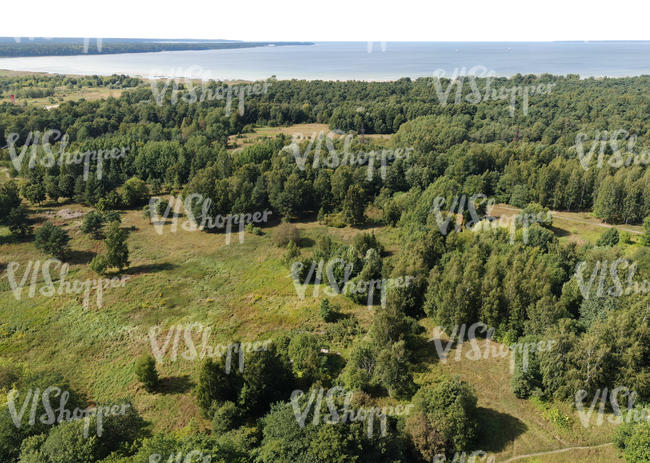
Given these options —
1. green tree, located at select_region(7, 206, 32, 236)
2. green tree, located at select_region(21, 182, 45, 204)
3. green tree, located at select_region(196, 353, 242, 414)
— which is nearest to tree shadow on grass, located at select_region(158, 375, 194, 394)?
green tree, located at select_region(196, 353, 242, 414)

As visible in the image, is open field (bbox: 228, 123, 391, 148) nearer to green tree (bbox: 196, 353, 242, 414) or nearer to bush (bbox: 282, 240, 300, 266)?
bush (bbox: 282, 240, 300, 266)

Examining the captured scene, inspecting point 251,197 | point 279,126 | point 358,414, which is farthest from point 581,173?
point 279,126

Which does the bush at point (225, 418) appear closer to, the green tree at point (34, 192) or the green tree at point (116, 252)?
the green tree at point (116, 252)

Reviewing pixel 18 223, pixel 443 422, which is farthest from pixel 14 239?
pixel 443 422

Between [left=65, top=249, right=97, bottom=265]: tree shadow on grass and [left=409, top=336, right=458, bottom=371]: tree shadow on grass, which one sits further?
[left=65, top=249, right=97, bottom=265]: tree shadow on grass

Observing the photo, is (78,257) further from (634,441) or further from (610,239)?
(610,239)

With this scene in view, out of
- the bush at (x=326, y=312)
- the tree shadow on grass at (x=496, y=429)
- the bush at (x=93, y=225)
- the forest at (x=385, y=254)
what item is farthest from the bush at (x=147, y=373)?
the bush at (x=93, y=225)
